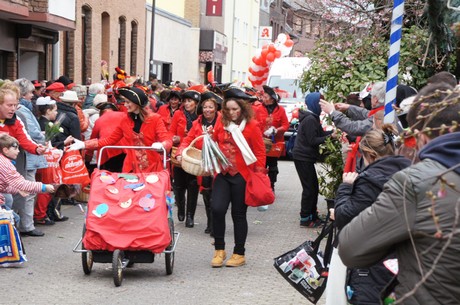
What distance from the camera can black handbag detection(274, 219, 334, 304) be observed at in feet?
19.0

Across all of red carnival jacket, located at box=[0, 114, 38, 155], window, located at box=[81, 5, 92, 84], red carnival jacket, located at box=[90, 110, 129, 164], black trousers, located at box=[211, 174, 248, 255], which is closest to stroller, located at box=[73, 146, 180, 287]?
black trousers, located at box=[211, 174, 248, 255]

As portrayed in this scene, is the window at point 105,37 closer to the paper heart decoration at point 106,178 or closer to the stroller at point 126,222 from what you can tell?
the paper heart decoration at point 106,178

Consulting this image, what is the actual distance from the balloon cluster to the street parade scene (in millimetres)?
6224

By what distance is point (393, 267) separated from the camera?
4.55 metres

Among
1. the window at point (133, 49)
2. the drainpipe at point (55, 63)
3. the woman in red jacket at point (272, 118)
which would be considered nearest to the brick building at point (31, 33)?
the drainpipe at point (55, 63)

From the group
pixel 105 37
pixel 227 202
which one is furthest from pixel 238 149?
pixel 105 37

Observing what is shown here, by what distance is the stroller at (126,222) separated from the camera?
8.03 m

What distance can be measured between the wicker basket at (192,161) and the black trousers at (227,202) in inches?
→ 10.2

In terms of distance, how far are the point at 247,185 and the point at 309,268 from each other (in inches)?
119

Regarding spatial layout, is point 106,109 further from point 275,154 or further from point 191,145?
point 191,145

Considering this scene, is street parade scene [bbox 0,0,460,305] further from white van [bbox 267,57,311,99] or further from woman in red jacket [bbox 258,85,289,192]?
white van [bbox 267,57,311,99]

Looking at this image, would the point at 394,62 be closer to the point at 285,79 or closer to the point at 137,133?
the point at 137,133

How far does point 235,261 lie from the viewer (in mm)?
8969

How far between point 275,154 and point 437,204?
35.9 feet
